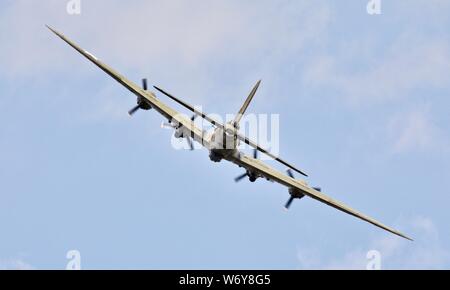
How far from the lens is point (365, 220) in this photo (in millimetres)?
90938

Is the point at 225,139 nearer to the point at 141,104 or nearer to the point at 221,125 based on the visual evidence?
the point at 221,125

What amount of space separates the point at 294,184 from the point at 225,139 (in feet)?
36.7

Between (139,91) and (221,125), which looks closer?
(221,125)

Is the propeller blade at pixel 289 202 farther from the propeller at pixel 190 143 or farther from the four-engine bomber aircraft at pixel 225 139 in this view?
the propeller at pixel 190 143

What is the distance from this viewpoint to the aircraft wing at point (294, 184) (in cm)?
8731

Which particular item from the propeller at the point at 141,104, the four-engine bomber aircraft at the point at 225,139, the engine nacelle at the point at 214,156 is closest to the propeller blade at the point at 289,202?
the four-engine bomber aircraft at the point at 225,139

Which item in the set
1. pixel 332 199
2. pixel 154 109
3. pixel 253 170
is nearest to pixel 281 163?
pixel 253 170

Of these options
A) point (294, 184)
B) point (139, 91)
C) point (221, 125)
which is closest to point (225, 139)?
point (221, 125)

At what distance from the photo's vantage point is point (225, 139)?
82.6 m

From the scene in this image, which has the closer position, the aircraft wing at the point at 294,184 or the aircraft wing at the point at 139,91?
the aircraft wing at the point at 294,184

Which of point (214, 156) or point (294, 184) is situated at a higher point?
point (214, 156)
